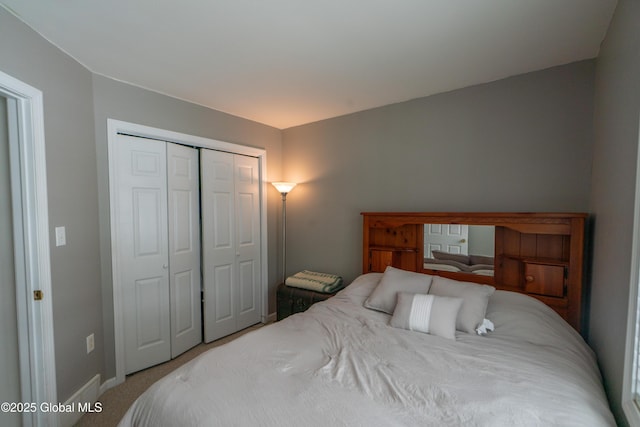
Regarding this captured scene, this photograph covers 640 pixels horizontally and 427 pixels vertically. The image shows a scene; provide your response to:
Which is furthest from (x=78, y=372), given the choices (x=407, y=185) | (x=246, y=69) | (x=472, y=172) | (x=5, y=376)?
(x=472, y=172)

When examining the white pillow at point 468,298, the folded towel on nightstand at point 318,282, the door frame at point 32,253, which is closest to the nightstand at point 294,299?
the folded towel on nightstand at point 318,282

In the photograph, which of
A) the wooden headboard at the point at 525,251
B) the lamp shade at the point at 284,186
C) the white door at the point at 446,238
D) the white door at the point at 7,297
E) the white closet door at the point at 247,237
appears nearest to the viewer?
the white door at the point at 7,297

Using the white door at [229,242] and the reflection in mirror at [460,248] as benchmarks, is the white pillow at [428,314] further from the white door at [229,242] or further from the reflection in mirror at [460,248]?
the white door at [229,242]

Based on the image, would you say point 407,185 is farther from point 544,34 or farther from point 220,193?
point 220,193

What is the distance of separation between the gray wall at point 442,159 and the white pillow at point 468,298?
0.75 m

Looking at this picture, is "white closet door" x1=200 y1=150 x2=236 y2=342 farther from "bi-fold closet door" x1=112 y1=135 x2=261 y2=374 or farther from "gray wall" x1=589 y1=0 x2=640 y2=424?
"gray wall" x1=589 y1=0 x2=640 y2=424

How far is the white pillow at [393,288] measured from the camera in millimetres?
2105

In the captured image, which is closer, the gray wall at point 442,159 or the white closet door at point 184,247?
the gray wall at point 442,159

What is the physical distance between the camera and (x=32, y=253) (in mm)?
1640

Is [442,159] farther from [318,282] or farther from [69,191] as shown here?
[69,191]

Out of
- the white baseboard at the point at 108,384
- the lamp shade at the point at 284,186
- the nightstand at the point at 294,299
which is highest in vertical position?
the lamp shade at the point at 284,186

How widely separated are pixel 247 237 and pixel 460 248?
2.26 meters

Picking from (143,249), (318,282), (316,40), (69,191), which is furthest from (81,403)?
(316,40)

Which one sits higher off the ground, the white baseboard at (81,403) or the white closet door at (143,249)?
the white closet door at (143,249)
